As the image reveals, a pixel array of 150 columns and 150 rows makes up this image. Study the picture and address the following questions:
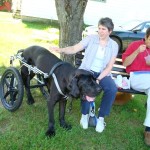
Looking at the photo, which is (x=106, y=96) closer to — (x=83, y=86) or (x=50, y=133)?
(x=83, y=86)

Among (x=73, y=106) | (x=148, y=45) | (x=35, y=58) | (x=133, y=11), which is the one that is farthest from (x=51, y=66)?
(x=133, y=11)

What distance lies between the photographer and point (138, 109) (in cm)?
619

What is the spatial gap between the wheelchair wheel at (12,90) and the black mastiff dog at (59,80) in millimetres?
285

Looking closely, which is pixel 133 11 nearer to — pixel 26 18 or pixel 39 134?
pixel 26 18

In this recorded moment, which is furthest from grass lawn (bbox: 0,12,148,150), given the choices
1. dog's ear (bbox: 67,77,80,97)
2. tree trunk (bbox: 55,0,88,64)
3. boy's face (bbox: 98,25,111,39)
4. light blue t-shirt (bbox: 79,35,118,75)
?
boy's face (bbox: 98,25,111,39)

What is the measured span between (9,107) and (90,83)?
67.2 inches

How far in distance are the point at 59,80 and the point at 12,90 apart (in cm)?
112

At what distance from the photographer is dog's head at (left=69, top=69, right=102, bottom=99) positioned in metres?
4.04

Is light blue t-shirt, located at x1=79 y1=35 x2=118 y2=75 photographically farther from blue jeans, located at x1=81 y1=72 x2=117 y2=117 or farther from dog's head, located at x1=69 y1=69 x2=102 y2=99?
dog's head, located at x1=69 y1=69 x2=102 y2=99

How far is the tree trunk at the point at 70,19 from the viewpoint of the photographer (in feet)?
19.9

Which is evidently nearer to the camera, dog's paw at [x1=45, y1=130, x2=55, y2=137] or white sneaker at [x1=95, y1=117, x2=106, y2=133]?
dog's paw at [x1=45, y1=130, x2=55, y2=137]

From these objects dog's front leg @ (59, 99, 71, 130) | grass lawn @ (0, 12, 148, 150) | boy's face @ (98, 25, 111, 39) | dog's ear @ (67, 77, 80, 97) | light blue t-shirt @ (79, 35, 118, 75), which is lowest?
grass lawn @ (0, 12, 148, 150)

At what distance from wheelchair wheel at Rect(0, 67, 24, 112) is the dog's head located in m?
1.11

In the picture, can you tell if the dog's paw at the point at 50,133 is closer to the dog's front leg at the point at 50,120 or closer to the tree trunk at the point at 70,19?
the dog's front leg at the point at 50,120
